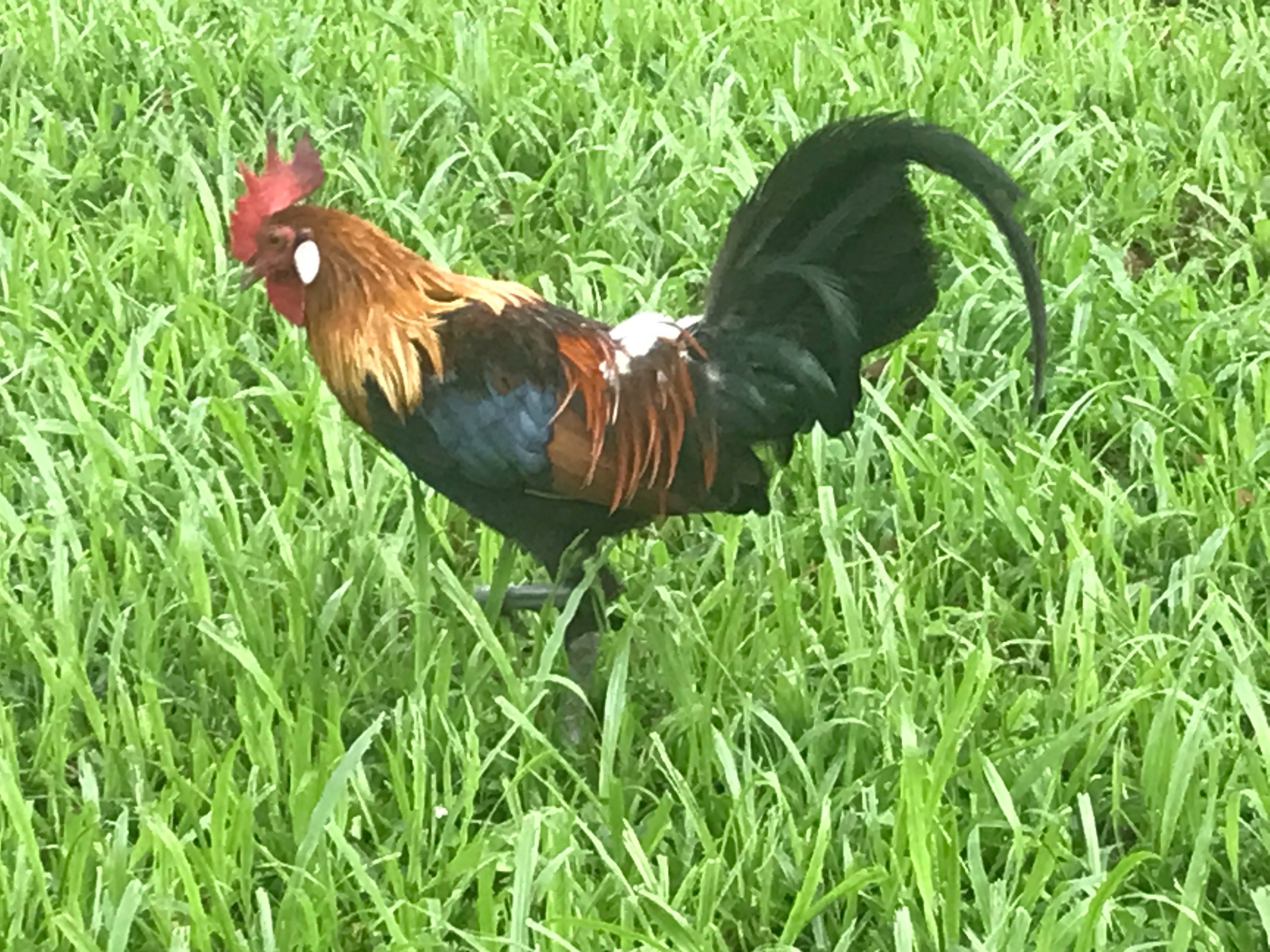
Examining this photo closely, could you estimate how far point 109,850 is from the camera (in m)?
1.56

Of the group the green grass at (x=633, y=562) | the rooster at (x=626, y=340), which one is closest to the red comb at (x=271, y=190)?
the rooster at (x=626, y=340)

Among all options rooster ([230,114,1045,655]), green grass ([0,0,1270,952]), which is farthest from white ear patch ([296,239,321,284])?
green grass ([0,0,1270,952])

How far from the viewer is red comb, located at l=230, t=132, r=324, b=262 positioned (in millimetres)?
1687

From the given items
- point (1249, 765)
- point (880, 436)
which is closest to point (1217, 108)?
point (880, 436)

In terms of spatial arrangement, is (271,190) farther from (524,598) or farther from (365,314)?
(524,598)

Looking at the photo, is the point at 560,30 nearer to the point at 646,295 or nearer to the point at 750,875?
the point at 646,295

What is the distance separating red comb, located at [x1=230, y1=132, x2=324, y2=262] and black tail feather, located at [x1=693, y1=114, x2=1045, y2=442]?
1.79 ft

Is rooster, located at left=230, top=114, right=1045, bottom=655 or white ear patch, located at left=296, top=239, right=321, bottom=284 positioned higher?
white ear patch, located at left=296, top=239, right=321, bottom=284

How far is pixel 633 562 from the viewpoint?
87.7 inches

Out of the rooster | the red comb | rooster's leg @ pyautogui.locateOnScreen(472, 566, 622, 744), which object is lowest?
rooster's leg @ pyautogui.locateOnScreen(472, 566, 622, 744)

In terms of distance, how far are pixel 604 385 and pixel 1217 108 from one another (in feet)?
7.68

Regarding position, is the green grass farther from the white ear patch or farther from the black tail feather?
the white ear patch

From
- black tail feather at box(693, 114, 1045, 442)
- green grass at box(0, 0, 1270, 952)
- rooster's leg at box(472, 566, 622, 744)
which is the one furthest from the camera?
rooster's leg at box(472, 566, 622, 744)

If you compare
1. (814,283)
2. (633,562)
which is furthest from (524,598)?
(814,283)
